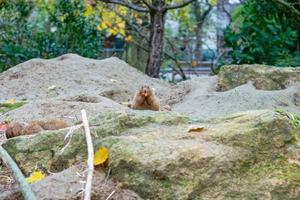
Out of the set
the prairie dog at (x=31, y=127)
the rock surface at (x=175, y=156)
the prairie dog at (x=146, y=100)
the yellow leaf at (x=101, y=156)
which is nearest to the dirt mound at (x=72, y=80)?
the prairie dog at (x=146, y=100)

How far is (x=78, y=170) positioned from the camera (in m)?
2.51

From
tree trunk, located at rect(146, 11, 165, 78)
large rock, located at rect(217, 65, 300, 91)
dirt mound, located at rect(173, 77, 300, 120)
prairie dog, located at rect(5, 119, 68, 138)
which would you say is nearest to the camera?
prairie dog, located at rect(5, 119, 68, 138)

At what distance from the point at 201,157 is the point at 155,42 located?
9018 mm

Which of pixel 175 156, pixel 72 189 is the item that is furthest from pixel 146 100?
pixel 72 189

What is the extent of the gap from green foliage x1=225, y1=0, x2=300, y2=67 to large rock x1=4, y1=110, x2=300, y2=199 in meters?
7.77

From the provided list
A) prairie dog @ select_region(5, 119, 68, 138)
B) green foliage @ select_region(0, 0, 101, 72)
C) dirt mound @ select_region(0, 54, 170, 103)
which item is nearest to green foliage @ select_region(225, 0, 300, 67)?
dirt mound @ select_region(0, 54, 170, 103)

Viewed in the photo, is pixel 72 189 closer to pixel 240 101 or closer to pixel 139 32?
pixel 240 101

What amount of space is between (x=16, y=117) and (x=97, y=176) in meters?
3.32

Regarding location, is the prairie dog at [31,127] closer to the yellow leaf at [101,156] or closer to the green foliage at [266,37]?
the yellow leaf at [101,156]

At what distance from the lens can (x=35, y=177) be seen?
2.62m

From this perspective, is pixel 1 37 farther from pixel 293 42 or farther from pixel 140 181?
pixel 140 181

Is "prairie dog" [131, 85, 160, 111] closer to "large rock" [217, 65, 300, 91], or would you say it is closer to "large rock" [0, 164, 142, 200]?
"large rock" [217, 65, 300, 91]

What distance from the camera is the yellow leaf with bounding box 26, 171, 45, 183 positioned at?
2570mm

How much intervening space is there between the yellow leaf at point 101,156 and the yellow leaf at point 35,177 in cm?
25
